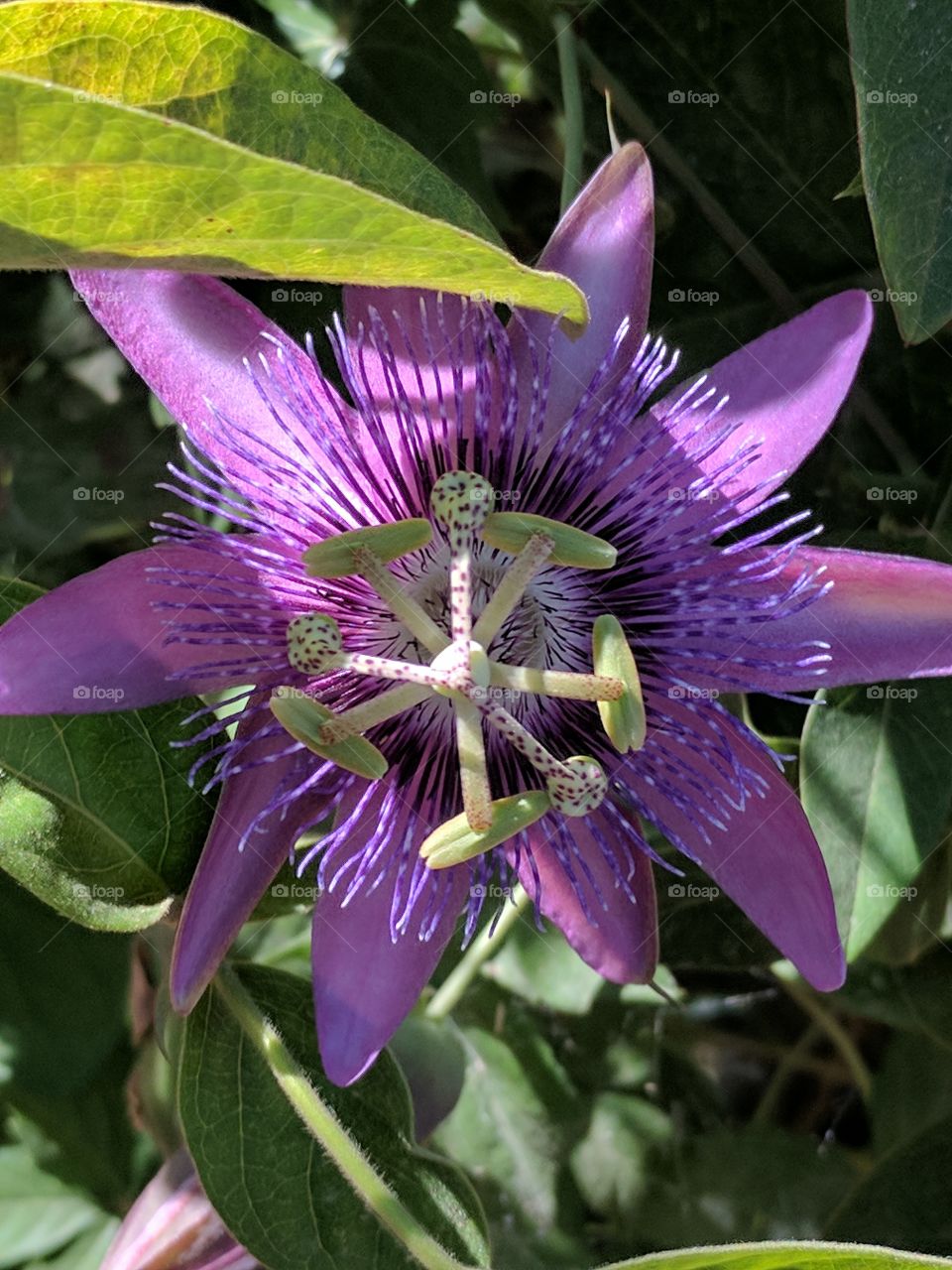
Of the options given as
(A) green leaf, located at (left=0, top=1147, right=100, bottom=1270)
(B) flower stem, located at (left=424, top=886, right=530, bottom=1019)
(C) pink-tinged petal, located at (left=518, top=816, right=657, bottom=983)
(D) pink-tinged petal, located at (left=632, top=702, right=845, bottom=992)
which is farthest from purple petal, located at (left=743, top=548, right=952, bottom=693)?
(A) green leaf, located at (left=0, top=1147, right=100, bottom=1270)

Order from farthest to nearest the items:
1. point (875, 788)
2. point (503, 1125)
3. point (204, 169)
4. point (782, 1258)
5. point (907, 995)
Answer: point (503, 1125) < point (907, 995) < point (875, 788) < point (782, 1258) < point (204, 169)

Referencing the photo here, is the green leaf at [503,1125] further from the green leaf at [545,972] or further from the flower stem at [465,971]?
the flower stem at [465,971]

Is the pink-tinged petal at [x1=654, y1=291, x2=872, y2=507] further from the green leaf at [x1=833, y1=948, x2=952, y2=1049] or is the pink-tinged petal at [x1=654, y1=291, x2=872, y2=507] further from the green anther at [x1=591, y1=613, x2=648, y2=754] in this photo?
the green leaf at [x1=833, y1=948, x2=952, y2=1049]

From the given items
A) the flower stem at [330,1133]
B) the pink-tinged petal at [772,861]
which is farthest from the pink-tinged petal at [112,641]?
the pink-tinged petal at [772,861]

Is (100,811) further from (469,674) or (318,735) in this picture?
(469,674)

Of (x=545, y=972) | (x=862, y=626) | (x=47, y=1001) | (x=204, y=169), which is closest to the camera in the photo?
(x=204, y=169)

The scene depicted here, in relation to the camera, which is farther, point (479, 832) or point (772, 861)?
point (772, 861)

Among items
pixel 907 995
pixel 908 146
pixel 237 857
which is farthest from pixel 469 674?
pixel 907 995

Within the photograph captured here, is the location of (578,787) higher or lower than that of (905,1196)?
higher
